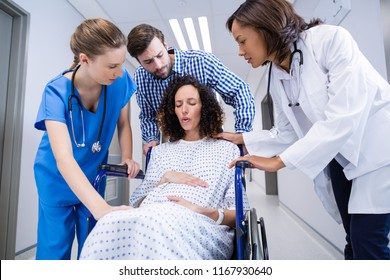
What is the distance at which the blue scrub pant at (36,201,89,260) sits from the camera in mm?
1028

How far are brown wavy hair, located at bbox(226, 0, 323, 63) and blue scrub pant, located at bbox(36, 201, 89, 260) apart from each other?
1.09 metres

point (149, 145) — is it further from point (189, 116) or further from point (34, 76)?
point (34, 76)

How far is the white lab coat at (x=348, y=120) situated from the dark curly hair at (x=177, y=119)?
538 millimetres

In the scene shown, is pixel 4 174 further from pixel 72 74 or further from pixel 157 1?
pixel 157 1

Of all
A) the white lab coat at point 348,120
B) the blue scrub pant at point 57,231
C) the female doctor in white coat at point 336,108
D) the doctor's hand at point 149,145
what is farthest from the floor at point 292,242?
the white lab coat at point 348,120

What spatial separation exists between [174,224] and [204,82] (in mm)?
994

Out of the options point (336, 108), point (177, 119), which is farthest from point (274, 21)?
point (177, 119)

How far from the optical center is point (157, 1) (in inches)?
101

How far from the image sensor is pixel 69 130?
105 centimetres

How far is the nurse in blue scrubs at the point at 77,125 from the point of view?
0.95 m

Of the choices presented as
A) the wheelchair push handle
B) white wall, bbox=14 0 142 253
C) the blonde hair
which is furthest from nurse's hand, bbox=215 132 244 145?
white wall, bbox=14 0 142 253

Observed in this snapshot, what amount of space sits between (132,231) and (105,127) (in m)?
0.71

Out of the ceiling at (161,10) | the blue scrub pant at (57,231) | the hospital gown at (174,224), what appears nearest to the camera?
the hospital gown at (174,224)

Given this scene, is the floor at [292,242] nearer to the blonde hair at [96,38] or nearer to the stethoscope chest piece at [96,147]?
the stethoscope chest piece at [96,147]
